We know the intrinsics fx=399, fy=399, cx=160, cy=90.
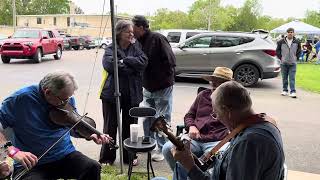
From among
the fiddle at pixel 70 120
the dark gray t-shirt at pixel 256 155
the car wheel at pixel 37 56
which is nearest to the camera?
the dark gray t-shirt at pixel 256 155

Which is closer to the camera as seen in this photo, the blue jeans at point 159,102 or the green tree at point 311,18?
the blue jeans at point 159,102

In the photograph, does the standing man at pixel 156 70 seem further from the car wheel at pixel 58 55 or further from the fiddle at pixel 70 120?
the car wheel at pixel 58 55

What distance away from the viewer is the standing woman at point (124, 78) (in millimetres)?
4438

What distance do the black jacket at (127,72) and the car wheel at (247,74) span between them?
7.70 metres

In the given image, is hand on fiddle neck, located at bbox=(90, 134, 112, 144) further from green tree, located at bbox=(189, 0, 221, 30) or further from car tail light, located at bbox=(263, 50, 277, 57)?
green tree, located at bbox=(189, 0, 221, 30)

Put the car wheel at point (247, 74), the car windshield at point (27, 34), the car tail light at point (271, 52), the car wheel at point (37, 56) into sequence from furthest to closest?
the car windshield at point (27, 34), the car wheel at point (37, 56), the car wheel at point (247, 74), the car tail light at point (271, 52)

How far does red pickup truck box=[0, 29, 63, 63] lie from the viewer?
687 inches

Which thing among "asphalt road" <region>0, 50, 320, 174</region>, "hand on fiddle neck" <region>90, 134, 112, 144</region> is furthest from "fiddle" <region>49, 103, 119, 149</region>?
"asphalt road" <region>0, 50, 320, 174</region>

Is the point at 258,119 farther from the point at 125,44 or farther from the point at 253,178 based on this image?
the point at 125,44

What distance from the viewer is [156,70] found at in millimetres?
4977

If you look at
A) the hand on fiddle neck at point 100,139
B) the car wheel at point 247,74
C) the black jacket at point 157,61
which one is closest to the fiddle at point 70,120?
the hand on fiddle neck at point 100,139

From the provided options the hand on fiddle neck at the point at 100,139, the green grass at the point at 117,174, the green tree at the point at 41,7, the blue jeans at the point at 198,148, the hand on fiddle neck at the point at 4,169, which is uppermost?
the green tree at the point at 41,7

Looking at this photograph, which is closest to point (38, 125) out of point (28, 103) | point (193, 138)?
point (28, 103)

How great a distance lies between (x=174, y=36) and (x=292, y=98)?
5227 mm
